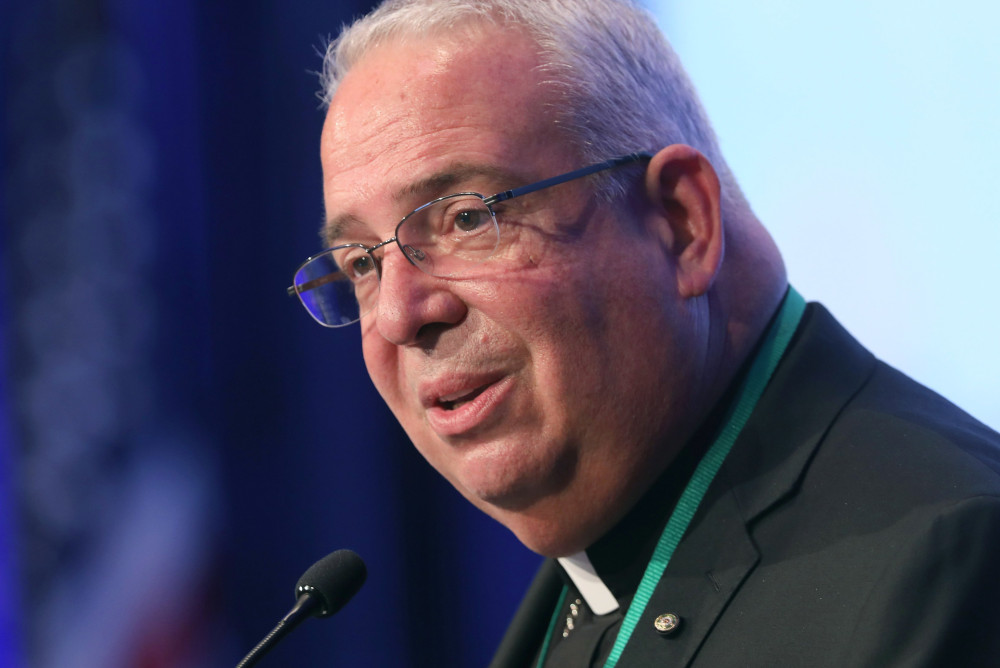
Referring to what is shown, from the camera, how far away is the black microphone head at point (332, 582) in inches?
56.3

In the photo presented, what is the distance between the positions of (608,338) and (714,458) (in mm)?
263

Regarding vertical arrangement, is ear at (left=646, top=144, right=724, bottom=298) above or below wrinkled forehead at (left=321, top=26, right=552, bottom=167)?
below

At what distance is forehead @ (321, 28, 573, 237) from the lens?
55.0 inches

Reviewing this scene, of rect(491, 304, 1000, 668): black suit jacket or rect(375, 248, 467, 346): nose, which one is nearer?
rect(491, 304, 1000, 668): black suit jacket

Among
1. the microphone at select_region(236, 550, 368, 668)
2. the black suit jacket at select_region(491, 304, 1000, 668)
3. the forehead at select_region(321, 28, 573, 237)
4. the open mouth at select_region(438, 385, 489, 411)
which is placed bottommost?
the black suit jacket at select_region(491, 304, 1000, 668)

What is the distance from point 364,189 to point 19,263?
1638 millimetres

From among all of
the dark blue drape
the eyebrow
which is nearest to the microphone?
the eyebrow

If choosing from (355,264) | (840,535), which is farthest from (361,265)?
(840,535)

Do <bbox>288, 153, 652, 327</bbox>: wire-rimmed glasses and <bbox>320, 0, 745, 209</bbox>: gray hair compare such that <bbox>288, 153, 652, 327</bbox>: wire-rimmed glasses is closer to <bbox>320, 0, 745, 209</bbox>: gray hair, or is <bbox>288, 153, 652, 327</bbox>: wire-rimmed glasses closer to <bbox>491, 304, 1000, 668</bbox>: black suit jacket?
<bbox>320, 0, 745, 209</bbox>: gray hair

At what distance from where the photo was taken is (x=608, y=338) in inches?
54.1

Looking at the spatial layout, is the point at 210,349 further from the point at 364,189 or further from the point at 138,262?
the point at 364,189

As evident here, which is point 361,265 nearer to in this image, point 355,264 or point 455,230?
point 355,264

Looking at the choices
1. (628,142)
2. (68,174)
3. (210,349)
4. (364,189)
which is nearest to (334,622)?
(210,349)

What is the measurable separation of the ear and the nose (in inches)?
14.1
